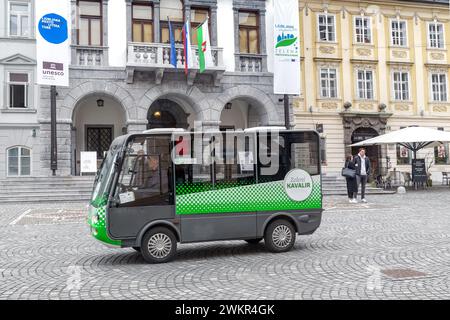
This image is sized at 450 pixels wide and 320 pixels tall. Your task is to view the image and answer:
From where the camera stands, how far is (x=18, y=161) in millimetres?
24250

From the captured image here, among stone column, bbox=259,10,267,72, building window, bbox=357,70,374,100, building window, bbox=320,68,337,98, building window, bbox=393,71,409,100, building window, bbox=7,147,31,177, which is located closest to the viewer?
building window, bbox=7,147,31,177

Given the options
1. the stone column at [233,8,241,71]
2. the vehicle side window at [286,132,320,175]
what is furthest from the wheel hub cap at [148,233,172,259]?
the stone column at [233,8,241,71]

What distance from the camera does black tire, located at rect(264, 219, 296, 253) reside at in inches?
340

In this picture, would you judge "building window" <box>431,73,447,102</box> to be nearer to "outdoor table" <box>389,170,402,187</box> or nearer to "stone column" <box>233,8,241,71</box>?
"outdoor table" <box>389,170,402,187</box>

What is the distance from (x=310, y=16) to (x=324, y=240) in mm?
22627

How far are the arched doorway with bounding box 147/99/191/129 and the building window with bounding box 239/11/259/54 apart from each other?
4.88 m

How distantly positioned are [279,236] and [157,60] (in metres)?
17.6

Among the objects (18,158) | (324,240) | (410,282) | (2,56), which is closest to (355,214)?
(324,240)

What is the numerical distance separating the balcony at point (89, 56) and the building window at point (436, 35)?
2085 cm

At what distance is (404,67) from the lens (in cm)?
3150

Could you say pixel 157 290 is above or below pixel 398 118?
below

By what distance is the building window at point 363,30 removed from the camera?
3083 centimetres

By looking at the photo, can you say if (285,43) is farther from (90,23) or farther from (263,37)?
(90,23)
